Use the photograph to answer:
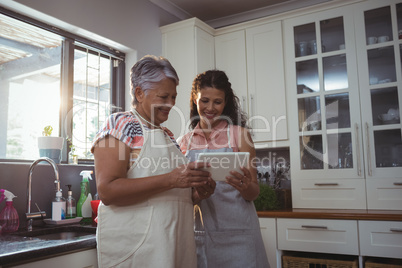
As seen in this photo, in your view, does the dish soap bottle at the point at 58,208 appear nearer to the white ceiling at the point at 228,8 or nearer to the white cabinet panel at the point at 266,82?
the white cabinet panel at the point at 266,82

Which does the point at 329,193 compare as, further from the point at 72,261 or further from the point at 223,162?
the point at 72,261

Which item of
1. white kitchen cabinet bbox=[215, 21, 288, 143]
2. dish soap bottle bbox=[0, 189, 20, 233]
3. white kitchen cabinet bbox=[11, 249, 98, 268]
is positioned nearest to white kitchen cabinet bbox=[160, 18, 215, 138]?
white kitchen cabinet bbox=[215, 21, 288, 143]

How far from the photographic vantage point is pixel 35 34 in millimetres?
2342

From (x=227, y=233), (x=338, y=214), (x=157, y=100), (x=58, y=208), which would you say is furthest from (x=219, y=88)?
(x=338, y=214)

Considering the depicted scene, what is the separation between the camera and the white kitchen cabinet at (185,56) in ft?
9.95

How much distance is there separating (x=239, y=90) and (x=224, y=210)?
1.70m

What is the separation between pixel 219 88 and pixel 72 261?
0.92 metres

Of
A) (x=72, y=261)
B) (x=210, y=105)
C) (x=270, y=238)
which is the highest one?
(x=210, y=105)

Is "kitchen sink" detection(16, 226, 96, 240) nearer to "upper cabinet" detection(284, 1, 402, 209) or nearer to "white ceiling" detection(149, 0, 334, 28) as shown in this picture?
"upper cabinet" detection(284, 1, 402, 209)

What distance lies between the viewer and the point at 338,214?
93.4 inches

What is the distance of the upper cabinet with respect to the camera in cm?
254

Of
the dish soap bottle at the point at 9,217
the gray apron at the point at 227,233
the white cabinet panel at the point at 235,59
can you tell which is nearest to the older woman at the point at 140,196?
the gray apron at the point at 227,233

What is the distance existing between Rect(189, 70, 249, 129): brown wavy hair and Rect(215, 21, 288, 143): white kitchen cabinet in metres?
1.17

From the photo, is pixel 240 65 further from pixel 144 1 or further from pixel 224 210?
pixel 224 210
